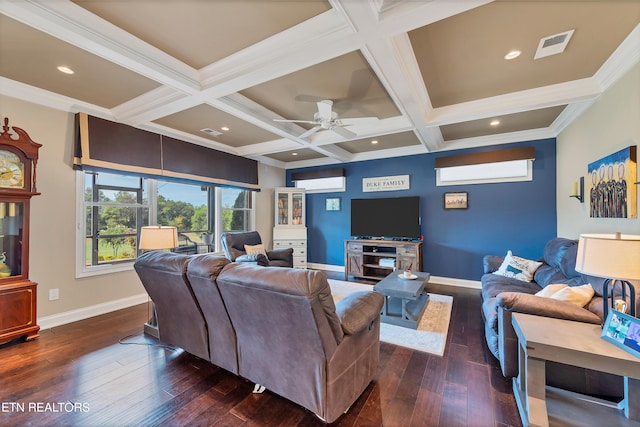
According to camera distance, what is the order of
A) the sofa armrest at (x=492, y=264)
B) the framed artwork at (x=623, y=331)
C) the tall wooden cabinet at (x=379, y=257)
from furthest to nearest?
1. the tall wooden cabinet at (x=379, y=257)
2. the sofa armrest at (x=492, y=264)
3. the framed artwork at (x=623, y=331)

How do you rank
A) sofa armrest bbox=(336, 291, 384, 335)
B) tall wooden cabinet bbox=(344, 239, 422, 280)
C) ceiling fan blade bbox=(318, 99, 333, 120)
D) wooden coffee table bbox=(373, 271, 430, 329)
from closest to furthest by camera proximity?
sofa armrest bbox=(336, 291, 384, 335) < ceiling fan blade bbox=(318, 99, 333, 120) < wooden coffee table bbox=(373, 271, 430, 329) < tall wooden cabinet bbox=(344, 239, 422, 280)

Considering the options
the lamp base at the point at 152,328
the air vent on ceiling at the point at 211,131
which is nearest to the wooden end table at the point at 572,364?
the lamp base at the point at 152,328

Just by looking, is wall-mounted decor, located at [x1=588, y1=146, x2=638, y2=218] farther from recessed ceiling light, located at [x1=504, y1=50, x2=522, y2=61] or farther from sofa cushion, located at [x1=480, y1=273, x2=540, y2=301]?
recessed ceiling light, located at [x1=504, y1=50, x2=522, y2=61]

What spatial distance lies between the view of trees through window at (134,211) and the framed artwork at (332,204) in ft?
7.73

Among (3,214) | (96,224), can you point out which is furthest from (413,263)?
(3,214)

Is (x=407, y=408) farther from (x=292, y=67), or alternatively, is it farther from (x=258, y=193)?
(x=258, y=193)

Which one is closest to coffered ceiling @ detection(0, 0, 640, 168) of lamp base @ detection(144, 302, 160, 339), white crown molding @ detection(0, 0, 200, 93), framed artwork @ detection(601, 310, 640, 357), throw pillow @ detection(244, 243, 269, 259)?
white crown molding @ detection(0, 0, 200, 93)

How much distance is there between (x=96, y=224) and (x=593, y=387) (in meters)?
5.45

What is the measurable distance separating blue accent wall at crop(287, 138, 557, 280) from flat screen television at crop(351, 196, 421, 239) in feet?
0.85

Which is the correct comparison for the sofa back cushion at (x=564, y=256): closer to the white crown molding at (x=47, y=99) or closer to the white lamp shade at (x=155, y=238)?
the white lamp shade at (x=155, y=238)

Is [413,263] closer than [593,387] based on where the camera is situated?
No

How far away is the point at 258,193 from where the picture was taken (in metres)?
6.14

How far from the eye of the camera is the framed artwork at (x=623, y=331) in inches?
55.3

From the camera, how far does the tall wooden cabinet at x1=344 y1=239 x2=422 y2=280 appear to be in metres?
4.82
